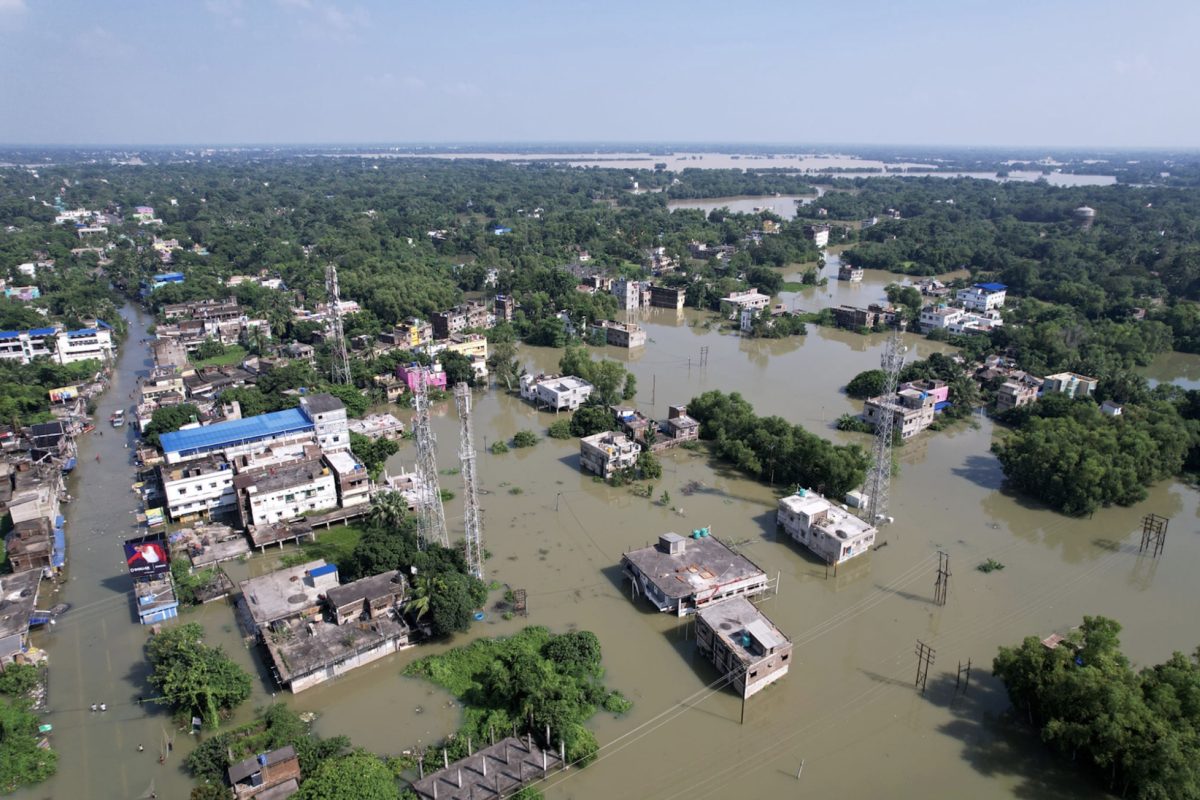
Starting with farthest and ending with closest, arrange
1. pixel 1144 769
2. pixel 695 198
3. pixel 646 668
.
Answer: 1. pixel 695 198
2. pixel 646 668
3. pixel 1144 769

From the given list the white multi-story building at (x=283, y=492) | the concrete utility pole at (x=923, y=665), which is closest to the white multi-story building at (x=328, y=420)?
the white multi-story building at (x=283, y=492)

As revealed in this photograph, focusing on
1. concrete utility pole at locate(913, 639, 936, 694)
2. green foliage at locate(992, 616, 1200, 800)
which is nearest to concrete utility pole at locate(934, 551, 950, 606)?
concrete utility pole at locate(913, 639, 936, 694)

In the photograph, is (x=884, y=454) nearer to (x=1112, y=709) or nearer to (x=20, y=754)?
(x=1112, y=709)

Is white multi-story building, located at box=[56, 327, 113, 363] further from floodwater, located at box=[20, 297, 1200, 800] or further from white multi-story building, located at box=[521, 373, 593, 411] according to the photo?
white multi-story building, located at box=[521, 373, 593, 411]

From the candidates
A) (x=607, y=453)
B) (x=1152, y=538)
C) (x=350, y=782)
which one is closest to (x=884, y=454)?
(x=1152, y=538)

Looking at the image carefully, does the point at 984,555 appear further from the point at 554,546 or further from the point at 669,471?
the point at 554,546

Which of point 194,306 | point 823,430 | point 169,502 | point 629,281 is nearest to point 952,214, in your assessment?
point 629,281
